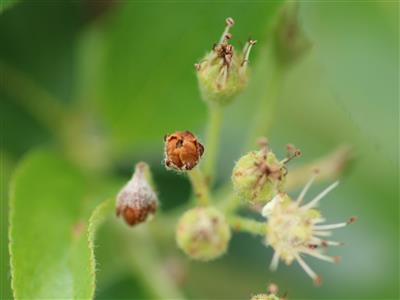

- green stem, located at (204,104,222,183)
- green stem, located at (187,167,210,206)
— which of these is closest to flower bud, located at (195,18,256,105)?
green stem, located at (204,104,222,183)

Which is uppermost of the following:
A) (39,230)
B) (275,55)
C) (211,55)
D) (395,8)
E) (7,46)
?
(7,46)

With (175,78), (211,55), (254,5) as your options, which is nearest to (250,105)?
(175,78)

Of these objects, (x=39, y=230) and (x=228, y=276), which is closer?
(x=39, y=230)

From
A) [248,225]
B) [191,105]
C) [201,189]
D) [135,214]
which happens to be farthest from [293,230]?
[191,105]

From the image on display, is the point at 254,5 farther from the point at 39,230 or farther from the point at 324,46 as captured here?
the point at 39,230

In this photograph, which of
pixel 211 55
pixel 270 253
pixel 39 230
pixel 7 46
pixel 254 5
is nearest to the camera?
pixel 211 55

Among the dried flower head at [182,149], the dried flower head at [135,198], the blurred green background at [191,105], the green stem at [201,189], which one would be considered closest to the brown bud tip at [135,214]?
the dried flower head at [135,198]

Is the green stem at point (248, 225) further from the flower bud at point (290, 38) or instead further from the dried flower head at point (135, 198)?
the flower bud at point (290, 38)

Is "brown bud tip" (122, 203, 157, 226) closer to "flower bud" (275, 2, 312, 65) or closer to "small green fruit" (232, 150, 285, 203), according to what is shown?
"small green fruit" (232, 150, 285, 203)
